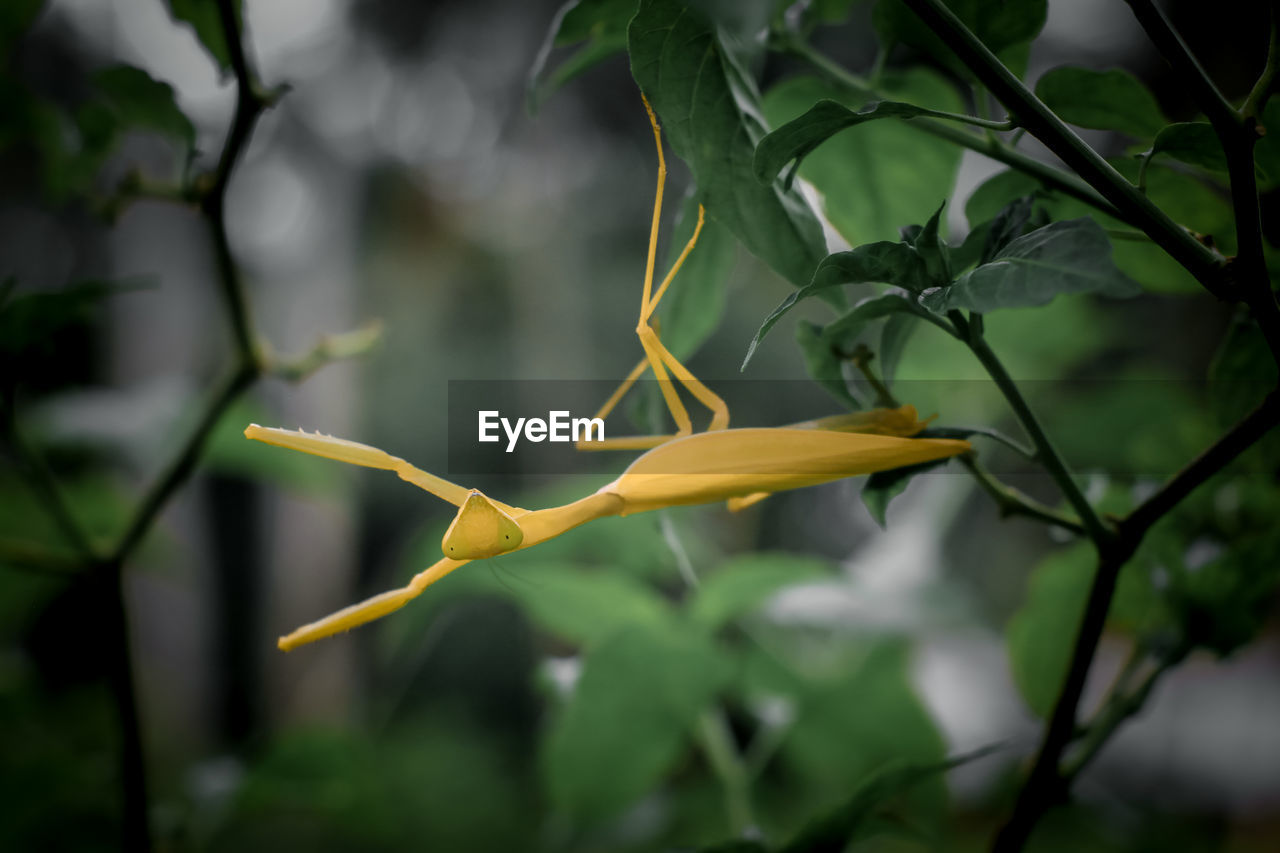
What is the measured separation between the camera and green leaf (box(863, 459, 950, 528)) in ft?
1.08

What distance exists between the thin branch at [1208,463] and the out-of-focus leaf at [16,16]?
0.70m

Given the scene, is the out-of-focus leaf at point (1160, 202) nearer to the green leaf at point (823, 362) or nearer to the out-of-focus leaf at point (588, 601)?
the green leaf at point (823, 362)

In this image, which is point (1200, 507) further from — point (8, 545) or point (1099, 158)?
point (8, 545)

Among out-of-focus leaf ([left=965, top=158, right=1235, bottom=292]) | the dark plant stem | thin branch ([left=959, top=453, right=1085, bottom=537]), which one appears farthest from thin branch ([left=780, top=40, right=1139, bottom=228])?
the dark plant stem

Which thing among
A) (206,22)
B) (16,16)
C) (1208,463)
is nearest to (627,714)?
(1208,463)

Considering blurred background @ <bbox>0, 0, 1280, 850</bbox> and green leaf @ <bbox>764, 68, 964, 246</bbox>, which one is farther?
blurred background @ <bbox>0, 0, 1280, 850</bbox>

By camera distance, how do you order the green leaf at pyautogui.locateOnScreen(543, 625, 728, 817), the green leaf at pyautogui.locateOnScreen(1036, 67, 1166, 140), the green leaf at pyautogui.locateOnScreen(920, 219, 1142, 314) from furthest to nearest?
1. the green leaf at pyautogui.locateOnScreen(543, 625, 728, 817)
2. the green leaf at pyautogui.locateOnScreen(1036, 67, 1166, 140)
3. the green leaf at pyautogui.locateOnScreen(920, 219, 1142, 314)

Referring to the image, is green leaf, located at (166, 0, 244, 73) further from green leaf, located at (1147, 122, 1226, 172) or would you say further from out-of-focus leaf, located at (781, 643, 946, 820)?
out-of-focus leaf, located at (781, 643, 946, 820)

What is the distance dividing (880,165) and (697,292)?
0.12 metres

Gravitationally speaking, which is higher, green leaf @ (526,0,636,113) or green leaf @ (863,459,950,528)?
green leaf @ (526,0,636,113)

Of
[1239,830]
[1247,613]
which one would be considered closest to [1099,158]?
[1247,613]

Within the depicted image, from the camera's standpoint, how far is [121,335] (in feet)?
5.15

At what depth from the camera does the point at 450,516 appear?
21.1 inches

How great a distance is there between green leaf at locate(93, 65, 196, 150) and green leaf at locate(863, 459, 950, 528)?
1.33ft
